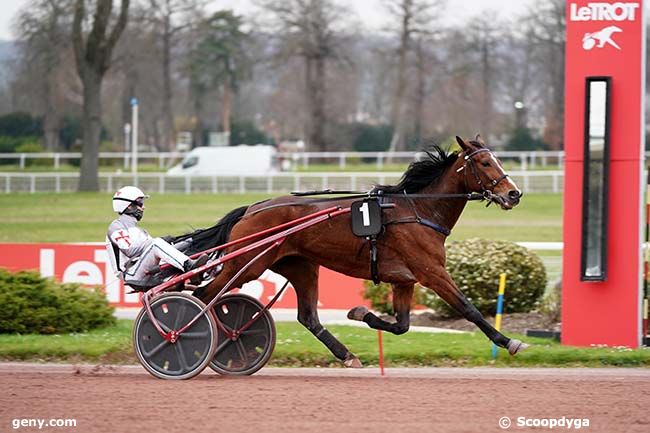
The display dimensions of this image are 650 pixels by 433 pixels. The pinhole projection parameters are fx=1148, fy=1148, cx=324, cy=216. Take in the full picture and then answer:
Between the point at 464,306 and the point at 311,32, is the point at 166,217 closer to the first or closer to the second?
the point at 311,32

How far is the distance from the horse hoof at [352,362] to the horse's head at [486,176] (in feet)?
5.25

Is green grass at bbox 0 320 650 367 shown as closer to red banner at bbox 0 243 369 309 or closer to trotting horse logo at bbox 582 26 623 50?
trotting horse logo at bbox 582 26 623 50

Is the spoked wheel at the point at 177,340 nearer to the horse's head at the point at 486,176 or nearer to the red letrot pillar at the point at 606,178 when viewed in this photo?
the horse's head at the point at 486,176

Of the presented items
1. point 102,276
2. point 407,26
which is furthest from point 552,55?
point 102,276

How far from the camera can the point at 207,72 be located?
5447cm

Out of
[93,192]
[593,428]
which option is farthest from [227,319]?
[93,192]

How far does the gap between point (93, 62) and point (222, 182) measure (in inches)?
216

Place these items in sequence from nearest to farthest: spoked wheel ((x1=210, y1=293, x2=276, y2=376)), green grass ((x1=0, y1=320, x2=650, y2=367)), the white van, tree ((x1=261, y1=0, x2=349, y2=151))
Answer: spoked wheel ((x1=210, y1=293, x2=276, y2=376)), green grass ((x1=0, y1=320, x2=650, y2=367)), the white van, tree ((x1=261, y1=0, x2=349, y2=151))

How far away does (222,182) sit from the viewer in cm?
3672

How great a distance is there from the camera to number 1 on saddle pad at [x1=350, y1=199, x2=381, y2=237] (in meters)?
8.45

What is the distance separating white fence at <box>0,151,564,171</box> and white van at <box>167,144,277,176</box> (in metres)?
0.63

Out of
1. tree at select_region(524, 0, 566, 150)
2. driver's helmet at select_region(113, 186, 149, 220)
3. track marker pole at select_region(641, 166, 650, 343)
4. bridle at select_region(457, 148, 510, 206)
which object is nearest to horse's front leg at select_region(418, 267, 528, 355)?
bridle at select_region(457, 148, 510, 206)

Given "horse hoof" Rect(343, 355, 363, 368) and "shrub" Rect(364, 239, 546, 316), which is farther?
"shrub" Rect(364, 239, 546, 316)

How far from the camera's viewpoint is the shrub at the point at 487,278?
1186 centimetres
